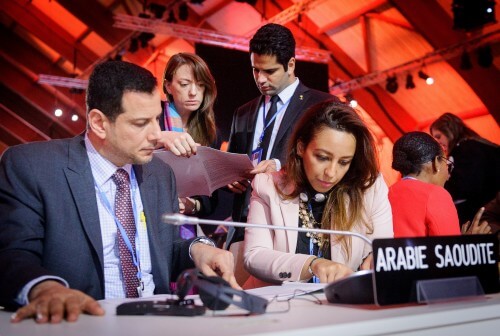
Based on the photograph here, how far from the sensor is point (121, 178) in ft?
6.46

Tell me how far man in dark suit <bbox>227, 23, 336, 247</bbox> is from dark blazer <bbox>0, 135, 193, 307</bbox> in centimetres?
106

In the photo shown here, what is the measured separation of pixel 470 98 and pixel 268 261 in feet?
26.4

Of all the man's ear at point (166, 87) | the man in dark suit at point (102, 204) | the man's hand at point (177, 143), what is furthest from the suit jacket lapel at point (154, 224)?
the man's ear at point (166, 87)

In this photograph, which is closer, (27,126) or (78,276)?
(78,276)

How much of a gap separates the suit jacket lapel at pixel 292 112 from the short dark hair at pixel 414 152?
2.00 feet

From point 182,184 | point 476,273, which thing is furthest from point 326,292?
point 182,184

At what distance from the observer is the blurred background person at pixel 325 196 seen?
223 centimetres

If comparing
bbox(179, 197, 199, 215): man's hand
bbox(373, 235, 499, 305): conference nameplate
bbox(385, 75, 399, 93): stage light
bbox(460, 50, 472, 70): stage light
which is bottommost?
bbox(373, 235, 499, 305): conference nameplate

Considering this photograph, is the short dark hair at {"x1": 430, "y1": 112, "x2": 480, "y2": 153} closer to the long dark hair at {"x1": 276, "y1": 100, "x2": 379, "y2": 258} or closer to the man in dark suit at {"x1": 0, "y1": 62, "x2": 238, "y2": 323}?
the long dark hair at {"x1": 276, "y1": 100, "x2": 379, "y2": 258}

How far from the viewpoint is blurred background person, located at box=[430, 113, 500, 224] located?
446cm

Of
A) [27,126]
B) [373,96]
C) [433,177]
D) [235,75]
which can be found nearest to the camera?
[433,177]

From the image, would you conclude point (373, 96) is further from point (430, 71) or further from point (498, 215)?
point (498, 215)

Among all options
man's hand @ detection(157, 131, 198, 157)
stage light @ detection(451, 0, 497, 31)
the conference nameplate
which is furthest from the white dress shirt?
stage light @ detection(451, 0, 497, 31)

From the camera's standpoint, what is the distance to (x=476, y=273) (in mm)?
1433
